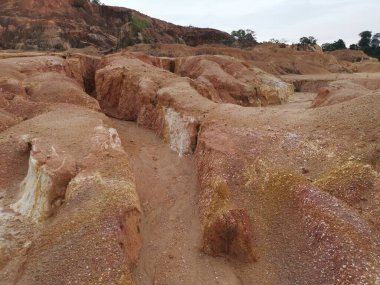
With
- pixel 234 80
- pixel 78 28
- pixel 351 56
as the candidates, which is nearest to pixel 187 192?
pixel 234 80

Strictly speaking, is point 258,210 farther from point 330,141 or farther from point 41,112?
point 41,112

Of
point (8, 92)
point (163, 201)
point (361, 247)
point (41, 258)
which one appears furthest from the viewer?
point (8, 92)

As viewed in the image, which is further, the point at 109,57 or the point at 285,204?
the point at 109,57

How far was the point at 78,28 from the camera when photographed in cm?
4631

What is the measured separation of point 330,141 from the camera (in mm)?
10906

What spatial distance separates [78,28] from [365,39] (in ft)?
207

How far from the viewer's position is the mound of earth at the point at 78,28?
42.5 m

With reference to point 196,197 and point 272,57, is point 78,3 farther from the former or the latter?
point 196,197

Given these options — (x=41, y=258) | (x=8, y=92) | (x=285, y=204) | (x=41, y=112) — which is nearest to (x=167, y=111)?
(x=41, y=112)

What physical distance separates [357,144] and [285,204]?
2.68 meters

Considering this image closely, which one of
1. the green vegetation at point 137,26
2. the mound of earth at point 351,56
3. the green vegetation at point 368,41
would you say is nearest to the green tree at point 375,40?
the green vegetation at point 368,41

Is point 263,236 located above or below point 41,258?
above

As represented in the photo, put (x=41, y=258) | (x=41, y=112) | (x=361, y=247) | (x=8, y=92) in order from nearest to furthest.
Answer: (x=361, y=247)
(x=41, y=258)
(x=41, y=112)
(x=8, y=92)

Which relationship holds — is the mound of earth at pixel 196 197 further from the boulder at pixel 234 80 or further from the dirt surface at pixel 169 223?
the boulder at pixel 234 80
